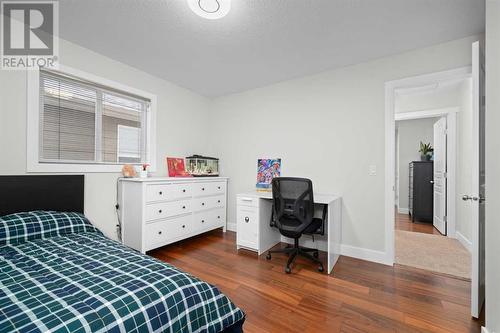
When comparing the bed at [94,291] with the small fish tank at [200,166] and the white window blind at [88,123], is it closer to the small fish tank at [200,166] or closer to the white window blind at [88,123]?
the white window blind at [88,123]

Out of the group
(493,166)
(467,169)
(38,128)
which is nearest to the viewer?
(493,166)

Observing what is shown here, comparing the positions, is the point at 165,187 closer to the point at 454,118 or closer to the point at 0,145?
the point at 0,145

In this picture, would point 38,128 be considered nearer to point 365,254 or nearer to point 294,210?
point 294,210

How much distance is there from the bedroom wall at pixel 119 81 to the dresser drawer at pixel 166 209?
52cm

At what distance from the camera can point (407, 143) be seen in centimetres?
549

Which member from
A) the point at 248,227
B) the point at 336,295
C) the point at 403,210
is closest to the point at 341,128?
the point at 248,227

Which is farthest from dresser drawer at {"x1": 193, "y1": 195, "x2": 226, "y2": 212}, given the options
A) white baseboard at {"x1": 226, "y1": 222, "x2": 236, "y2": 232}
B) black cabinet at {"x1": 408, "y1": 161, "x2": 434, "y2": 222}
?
black cabinet at {"x1": 408, "y1": 161, "x2": 434, "y2": 222}

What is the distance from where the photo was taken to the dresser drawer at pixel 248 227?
279 centimetres

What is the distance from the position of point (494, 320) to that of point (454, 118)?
3.31 m

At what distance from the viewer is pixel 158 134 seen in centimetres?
325

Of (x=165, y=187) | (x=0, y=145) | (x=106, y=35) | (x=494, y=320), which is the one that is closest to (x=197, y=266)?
(x=165, y=187)

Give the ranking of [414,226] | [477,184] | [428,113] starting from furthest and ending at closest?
1. [414,226]
2. [428,113]
3. [477,184]

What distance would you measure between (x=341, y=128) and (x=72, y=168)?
314cm
